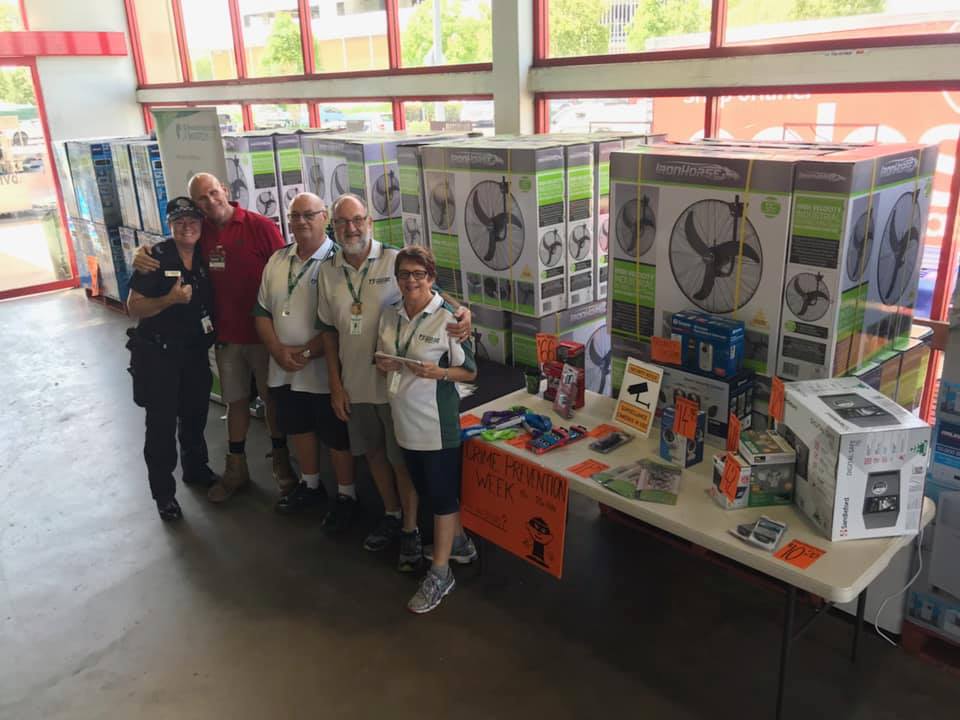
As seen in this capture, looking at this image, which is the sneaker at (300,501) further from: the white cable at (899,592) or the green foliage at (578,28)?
the green foliage at (578,28)

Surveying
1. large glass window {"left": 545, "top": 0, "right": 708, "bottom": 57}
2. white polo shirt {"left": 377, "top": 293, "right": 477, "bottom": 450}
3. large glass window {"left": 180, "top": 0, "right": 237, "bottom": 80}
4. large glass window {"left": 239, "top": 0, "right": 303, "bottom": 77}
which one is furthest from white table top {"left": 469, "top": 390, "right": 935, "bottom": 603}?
large glass window {"left": 180, "top": 0, "right": 237, "bottom": 80}

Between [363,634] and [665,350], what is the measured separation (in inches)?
62.6

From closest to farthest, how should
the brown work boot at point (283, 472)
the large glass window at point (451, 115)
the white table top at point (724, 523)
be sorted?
the white table top at point (724, 523)
the brown work boot at point (283, 472)
the large glass window at point (451, 115)

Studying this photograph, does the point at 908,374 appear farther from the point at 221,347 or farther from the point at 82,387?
the point at 82,387

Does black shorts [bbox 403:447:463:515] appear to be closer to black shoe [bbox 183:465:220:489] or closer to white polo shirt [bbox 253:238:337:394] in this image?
white polo shirt [bbox 253:238:337:394]

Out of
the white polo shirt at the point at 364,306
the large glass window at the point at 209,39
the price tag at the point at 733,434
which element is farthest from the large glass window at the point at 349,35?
the price tag at the point at 733,434

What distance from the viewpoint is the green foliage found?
15.1 ft

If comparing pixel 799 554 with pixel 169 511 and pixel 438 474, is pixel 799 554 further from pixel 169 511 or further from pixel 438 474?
pixel 169 511

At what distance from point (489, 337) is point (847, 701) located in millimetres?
2169

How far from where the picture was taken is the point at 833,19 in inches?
139

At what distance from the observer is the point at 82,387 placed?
5.79 meters

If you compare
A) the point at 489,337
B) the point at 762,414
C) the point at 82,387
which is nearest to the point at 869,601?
the point at 762,414

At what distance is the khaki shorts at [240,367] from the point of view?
3.71 m

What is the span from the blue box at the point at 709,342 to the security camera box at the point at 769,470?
1.13 feet
